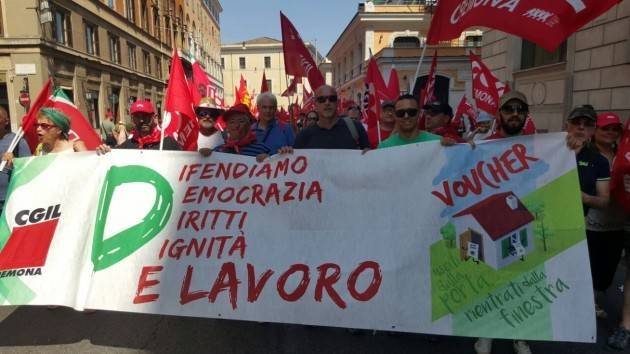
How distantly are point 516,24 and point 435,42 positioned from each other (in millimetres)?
704

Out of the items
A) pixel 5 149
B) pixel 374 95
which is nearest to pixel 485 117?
pixel 374 95

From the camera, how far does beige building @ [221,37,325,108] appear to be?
257 feet

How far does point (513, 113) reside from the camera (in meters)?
2.96

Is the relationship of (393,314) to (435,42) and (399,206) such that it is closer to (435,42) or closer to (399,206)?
(399,206)

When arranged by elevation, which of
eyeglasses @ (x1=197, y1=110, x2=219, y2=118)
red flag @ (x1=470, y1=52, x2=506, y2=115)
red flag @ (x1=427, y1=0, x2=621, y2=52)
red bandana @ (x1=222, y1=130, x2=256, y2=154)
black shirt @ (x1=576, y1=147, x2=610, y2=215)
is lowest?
black shirt @ (x1=576, y1=147, x2=610, y2=215)

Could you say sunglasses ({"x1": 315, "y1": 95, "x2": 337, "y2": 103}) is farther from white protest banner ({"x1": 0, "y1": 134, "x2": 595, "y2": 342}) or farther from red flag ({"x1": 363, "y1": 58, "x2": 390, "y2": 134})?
red flag ({"x1": 363, "y1": 58, "x2": 390, "y2": 134})

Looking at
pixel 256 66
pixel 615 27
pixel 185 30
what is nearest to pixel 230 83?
pixel 256 66

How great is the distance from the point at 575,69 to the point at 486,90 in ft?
13.6

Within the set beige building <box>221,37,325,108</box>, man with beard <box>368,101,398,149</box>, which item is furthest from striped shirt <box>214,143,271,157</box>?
beige building <box>221,37,325,108</box>

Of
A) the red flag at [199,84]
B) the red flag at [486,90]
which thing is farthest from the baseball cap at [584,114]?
the red flag at [199,84]

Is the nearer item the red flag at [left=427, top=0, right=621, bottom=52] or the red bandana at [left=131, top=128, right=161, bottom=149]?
the red flag at [left=427, top=0, right=621, bottom=52]

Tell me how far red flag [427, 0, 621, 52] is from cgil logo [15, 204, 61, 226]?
11.6 ft

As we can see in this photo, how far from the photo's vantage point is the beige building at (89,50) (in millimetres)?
17562

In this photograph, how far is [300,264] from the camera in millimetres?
2818
